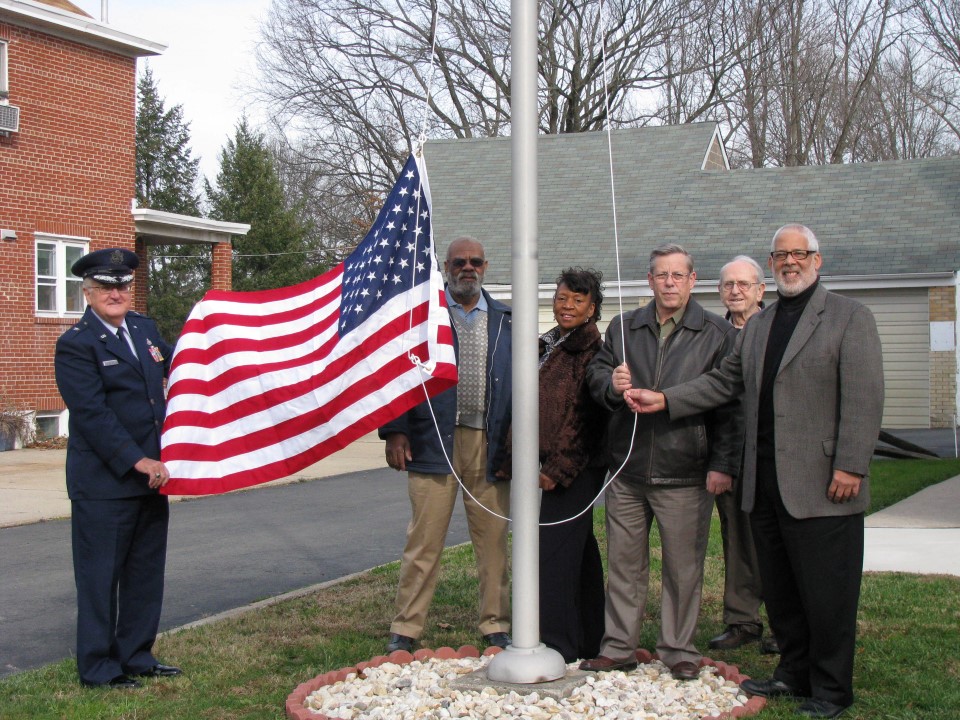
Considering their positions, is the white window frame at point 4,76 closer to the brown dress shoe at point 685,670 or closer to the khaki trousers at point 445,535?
the khaki trousers at point 445,535

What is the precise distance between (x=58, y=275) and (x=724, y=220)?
518 inches

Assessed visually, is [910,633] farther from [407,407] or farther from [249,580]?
[249,580]

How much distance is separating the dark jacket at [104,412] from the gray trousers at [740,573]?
123 inches

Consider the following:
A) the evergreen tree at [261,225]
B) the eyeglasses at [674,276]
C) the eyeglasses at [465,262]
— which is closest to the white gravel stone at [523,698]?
the eyeglasses at [674,276]

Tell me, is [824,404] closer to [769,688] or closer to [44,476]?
[769,688]

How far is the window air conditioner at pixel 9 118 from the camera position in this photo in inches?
789

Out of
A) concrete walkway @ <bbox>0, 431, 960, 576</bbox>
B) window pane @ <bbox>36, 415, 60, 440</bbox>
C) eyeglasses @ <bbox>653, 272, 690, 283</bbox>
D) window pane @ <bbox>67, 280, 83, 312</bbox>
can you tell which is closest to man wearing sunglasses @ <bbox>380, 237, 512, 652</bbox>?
eyeglasses @ <bbox>653, 272, 690, 283</bbox>

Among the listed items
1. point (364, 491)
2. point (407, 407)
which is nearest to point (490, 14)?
point (364, 491)

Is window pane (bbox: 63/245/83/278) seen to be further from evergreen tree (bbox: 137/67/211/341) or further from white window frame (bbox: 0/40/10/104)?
evergreen tree (bbox: 137/67/211/341)

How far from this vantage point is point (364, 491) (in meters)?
14.2

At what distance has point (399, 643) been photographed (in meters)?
6.15

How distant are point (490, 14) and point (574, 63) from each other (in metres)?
3.22

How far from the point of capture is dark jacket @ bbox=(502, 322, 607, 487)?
227 inches

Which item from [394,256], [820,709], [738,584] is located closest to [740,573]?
[738,584]
